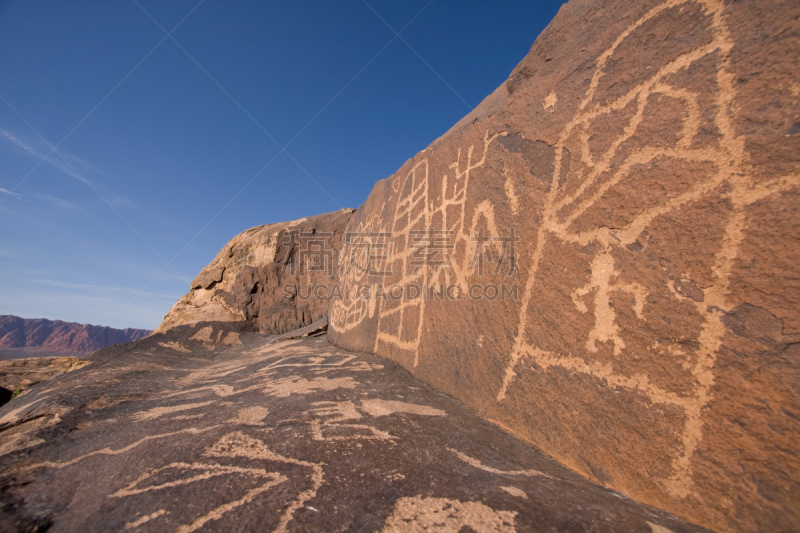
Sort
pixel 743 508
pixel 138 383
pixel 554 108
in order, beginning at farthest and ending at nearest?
pixel 138 383, pixel 554 108, pixel 743 508

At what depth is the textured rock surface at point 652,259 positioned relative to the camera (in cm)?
96

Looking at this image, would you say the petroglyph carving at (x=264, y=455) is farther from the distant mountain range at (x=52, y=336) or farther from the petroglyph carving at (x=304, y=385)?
the distant mountain range at (x=52, y=336)

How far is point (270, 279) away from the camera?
6281 millimetres

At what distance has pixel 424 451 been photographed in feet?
4.54

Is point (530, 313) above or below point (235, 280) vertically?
below

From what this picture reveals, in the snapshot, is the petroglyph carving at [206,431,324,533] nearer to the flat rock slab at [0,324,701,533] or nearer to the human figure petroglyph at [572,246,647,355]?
the flat rock slab at [0,324,701,533]

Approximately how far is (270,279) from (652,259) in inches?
234

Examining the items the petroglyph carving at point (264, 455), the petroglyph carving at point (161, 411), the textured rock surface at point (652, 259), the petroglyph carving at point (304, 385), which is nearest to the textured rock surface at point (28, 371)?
the petroglyph carving at point (161, 411)

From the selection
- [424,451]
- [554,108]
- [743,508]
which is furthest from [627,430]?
[554,108]

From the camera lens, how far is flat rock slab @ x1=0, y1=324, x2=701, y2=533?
3.19ft

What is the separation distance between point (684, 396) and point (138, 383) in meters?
3.56

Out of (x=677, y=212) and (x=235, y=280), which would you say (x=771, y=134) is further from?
(x=235, y=280)

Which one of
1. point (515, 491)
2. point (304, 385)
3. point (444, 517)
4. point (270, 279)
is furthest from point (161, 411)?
point (270, 279)

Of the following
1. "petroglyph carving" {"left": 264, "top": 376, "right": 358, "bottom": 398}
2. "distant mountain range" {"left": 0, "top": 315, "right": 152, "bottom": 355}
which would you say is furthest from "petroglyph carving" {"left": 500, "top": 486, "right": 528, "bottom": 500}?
"distant mountain range" {"left": 0, "top": 315, "right": 152, "bottom": 355}
